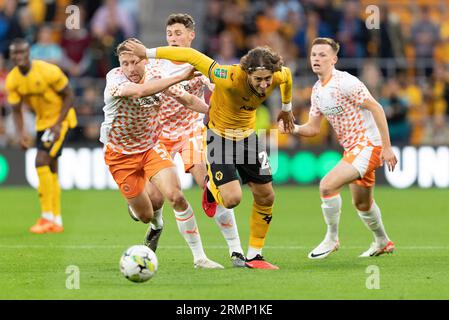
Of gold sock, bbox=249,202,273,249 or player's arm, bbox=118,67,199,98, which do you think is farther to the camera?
gold sock, bbox=249,202,273,249

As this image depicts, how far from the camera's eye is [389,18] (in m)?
21.3

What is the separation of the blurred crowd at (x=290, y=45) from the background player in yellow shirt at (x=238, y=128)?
10050mm

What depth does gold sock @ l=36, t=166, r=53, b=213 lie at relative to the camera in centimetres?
1338

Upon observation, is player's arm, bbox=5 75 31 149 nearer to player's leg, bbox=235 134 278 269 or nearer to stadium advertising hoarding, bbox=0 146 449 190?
player's leg, bbox=235 134 278 269

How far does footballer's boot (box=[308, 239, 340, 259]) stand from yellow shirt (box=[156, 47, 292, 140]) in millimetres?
1591

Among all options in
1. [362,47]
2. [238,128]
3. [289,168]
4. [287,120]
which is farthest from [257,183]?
[362,47]

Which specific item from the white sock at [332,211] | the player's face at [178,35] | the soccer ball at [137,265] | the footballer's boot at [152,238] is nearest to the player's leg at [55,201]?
the footballer's boot at [152,238]

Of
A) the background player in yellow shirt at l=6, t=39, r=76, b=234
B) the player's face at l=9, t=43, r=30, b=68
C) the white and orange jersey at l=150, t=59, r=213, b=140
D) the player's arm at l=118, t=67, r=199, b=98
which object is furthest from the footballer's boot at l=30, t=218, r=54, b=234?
the player's arm at l=118, t=67, r=199, b=98

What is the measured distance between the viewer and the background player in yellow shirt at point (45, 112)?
1342cm

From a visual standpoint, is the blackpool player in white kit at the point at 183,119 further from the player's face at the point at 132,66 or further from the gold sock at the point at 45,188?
the gold sock at the point at 45,188

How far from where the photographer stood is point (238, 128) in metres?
9.77

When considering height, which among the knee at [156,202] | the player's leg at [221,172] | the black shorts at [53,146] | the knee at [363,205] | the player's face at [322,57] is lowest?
the knee at [363,205]

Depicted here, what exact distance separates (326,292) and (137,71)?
279 centimetres

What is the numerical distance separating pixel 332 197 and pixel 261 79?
6.10 ft
